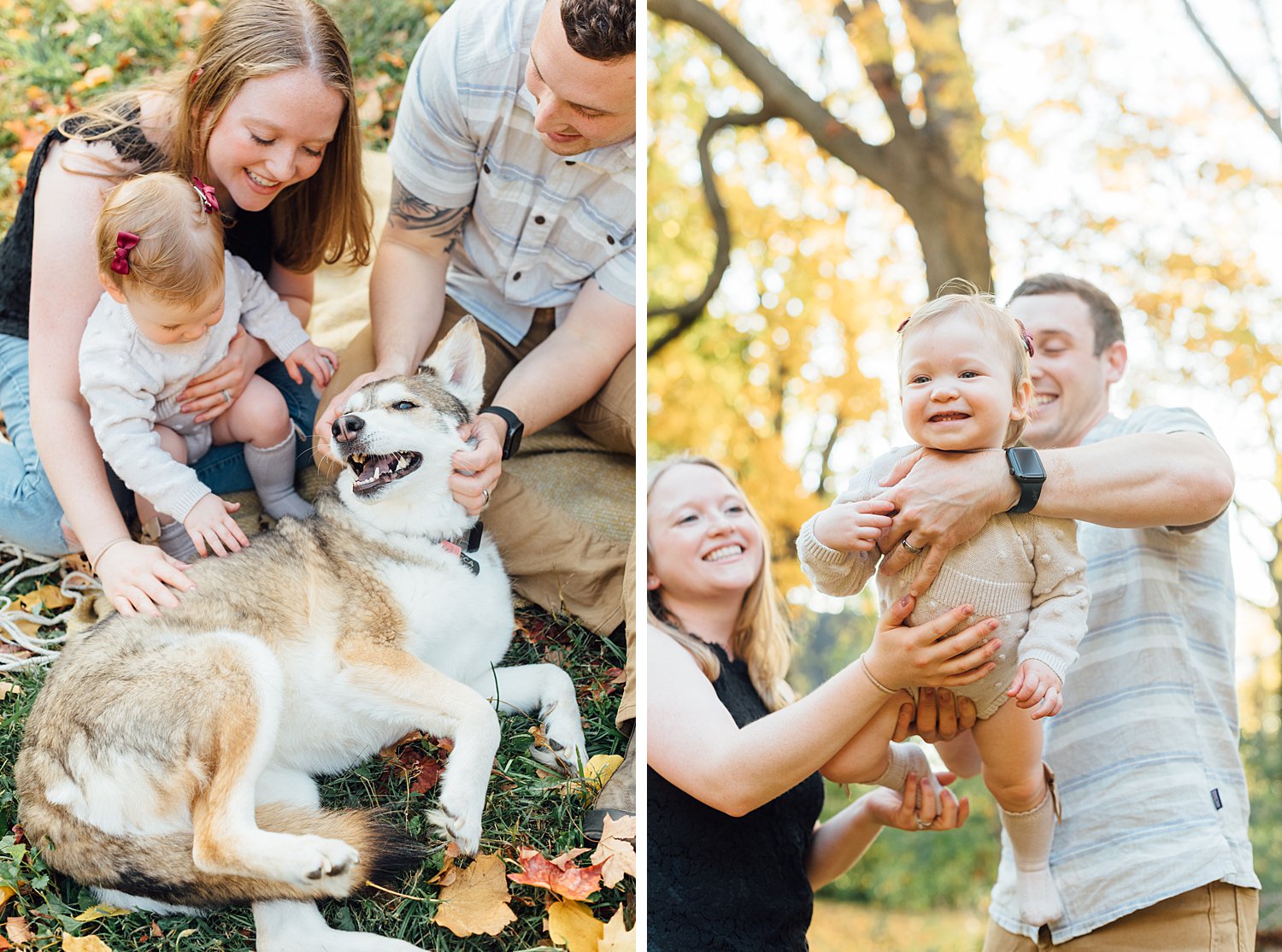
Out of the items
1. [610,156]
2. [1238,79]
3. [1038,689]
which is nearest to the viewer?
[1038,689]

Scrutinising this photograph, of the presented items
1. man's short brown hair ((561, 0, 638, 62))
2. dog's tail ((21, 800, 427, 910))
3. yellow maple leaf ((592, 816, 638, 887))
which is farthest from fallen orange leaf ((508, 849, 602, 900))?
man's short brown hair ((561, 0, 638, 62))

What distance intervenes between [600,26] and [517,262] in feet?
2.52

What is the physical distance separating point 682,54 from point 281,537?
4.61 meters

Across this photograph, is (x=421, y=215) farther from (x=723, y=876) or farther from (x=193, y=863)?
(x=723, y=876)

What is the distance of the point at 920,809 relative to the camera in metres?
2.71

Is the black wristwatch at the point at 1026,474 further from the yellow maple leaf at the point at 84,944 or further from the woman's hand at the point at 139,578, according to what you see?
the yellow maple leaf at the point at 84,944

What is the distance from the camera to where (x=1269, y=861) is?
5844mm

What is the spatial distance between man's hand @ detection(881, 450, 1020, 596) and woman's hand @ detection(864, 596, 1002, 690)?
0.09 meters

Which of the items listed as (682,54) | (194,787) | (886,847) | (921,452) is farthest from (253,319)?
(886,847)

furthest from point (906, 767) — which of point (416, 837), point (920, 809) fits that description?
point (416, 837)

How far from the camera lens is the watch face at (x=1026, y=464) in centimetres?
214

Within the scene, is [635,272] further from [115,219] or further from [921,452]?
[115,219]

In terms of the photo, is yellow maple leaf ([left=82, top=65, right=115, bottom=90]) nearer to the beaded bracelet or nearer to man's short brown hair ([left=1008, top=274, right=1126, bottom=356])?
man's short brown hair ([left=1008, top=274, right=1126, bottom=356])

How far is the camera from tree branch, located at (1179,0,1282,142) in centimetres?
464
